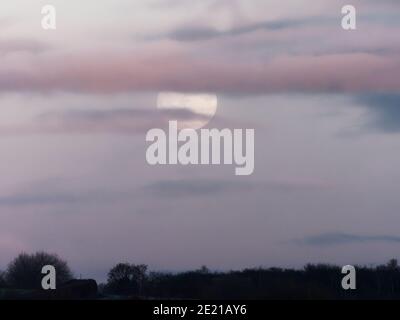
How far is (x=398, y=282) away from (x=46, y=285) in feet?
46.3
